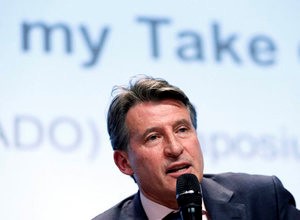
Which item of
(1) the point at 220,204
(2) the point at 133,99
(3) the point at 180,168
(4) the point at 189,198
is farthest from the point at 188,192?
(2) the point at 133,99

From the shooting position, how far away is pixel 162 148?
8.95 feet

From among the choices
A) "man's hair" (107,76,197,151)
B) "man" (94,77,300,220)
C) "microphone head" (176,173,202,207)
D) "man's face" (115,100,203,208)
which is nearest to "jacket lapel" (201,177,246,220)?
"man" (94,77,300,220)

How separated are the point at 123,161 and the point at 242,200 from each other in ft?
1.69

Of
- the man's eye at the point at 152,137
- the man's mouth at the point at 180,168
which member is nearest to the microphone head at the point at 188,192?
the man's mouth at the point at 180,168

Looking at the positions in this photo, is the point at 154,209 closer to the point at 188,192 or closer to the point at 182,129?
the point at 182,129

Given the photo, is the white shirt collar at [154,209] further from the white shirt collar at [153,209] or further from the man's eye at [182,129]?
the man's eye at [182,129]

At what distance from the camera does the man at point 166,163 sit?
2.70 metres

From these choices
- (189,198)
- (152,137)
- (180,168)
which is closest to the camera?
(189,198)

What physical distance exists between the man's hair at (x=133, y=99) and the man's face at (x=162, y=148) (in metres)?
0.03

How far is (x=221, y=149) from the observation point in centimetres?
363

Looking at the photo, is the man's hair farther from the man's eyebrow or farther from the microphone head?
the microphone head

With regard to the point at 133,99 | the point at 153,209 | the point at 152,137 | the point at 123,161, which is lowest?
the point at 153,209

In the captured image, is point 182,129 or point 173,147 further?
point 182,129

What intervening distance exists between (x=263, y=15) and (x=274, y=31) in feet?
0.36
